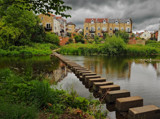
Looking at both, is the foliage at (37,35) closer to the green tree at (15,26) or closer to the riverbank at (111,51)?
the green tree at (15,26)

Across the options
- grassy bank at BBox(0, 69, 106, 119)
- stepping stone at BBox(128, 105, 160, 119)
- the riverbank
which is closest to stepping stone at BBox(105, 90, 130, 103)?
grassy bank at BBox(0, 69, 106, 119)

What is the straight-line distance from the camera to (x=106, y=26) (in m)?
54.5

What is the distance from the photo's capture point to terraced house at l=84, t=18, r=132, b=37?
53938 mm

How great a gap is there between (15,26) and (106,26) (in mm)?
36812

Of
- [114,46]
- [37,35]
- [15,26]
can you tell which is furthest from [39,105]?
[37,35]

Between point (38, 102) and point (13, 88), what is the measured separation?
150 cm

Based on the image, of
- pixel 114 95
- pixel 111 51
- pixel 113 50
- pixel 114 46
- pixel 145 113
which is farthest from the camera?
pixel 114 46

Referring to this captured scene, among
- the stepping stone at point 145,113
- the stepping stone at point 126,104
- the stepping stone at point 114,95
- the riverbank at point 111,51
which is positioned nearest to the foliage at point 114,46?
the riverbank at point 111,51

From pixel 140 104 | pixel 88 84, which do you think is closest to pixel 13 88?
pixel 88 84

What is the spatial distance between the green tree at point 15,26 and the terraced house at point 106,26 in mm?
30269

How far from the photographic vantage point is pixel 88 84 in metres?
7.26

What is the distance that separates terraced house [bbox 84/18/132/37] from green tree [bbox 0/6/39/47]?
30.3 meters

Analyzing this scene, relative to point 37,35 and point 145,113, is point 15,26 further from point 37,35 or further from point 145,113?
point 145,113

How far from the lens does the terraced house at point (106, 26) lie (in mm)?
53938
